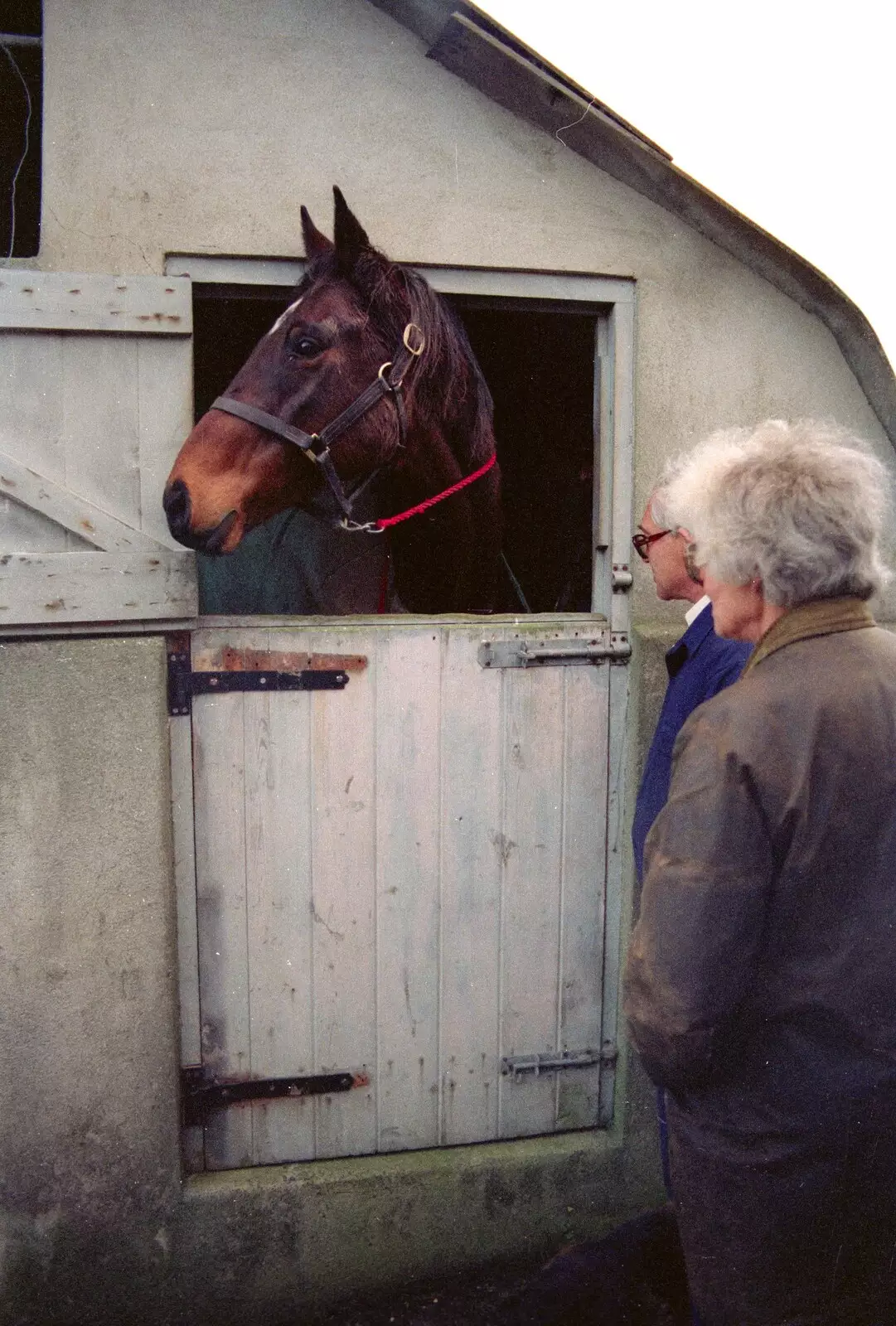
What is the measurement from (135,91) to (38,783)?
1.80m

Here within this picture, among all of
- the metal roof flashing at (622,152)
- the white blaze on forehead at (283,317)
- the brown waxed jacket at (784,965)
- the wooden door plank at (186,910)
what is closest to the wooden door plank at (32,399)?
the white blaze on forehead at (283,317)

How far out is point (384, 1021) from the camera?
9.50ft

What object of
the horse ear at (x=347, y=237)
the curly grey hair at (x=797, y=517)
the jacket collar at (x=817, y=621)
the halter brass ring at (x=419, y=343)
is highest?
the horse ear at (x=347, y=237)

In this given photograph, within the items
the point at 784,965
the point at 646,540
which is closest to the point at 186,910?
the point at 646,540

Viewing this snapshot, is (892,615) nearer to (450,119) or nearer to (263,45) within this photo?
(450,119)

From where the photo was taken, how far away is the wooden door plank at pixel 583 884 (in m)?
2.91

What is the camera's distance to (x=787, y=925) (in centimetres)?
154

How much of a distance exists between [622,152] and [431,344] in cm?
76

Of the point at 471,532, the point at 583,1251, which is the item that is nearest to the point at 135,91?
the point at 471,532

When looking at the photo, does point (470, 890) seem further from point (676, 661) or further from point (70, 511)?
point (70, 511)

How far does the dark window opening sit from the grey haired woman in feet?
7.14

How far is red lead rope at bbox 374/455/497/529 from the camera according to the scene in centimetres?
274

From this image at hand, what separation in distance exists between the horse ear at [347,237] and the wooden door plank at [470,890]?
103cm

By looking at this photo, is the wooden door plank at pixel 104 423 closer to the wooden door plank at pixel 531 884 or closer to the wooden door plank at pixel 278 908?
the wooden door plank at pixel 278 908
